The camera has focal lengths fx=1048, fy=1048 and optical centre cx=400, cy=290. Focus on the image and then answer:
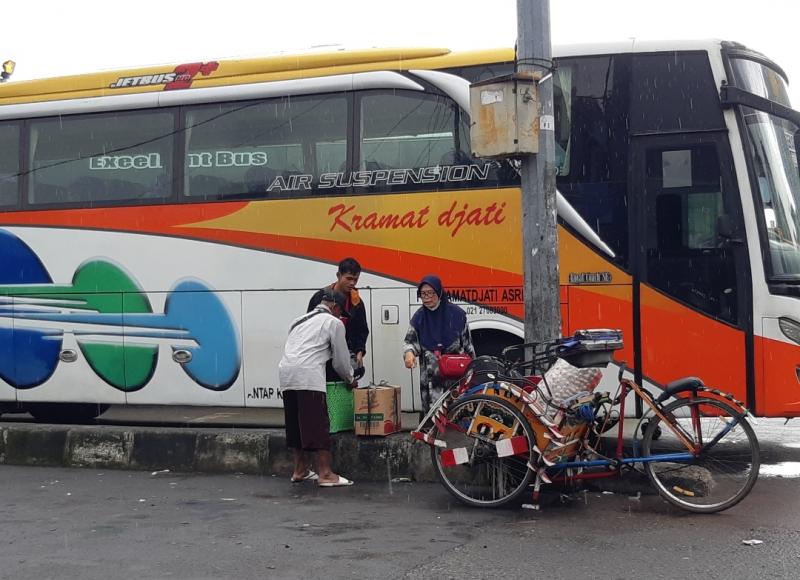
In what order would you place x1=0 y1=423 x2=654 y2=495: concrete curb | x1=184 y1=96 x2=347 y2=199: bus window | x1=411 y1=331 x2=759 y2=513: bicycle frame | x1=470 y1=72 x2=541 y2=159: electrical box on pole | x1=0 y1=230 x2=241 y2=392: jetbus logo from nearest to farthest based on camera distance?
x1=411 y1=331 x2=759 y2=513: bicycle frame → x1=470 y1=72 x2=541 y2=159: electrical box on pole → x1=0 y1=423 x2=654 y2=495: concrete curb → x1=184 y1=96 x2=347 y2=199: bus window → x1=0 y1=230 x2=241 y2=392: jetbus logo

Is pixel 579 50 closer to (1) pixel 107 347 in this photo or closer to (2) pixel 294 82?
(2) pixel 294 82

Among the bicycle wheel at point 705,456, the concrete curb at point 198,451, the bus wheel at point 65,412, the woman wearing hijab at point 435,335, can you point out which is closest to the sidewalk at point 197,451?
the concrete curb at point 198,451

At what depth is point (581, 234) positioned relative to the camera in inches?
375

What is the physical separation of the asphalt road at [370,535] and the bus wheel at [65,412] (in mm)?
4682

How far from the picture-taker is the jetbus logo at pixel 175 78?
1135 cm

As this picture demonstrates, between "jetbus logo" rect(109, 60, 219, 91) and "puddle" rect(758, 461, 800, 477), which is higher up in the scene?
"jetbus logo" rect(109, 60, 219, 91)

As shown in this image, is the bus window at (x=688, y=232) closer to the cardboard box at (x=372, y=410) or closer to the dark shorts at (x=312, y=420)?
the cardboard box at (x=372, y=410)

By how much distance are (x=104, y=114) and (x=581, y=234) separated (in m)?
5.57

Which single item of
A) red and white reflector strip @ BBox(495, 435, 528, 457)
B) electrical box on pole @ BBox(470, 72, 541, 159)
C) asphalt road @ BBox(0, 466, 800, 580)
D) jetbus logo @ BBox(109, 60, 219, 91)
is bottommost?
asphalt road @ BBox(0, 466, 800, 580)

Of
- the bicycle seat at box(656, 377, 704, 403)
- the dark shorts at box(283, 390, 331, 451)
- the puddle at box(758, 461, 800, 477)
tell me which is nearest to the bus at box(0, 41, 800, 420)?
the puddle at box(758, 461, 800, 477)

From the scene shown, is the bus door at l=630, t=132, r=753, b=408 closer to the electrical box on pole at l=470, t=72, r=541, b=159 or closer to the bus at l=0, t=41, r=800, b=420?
the bus at l=0, t=41, r=800, b=420

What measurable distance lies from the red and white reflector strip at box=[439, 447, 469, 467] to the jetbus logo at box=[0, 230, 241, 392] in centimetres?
410

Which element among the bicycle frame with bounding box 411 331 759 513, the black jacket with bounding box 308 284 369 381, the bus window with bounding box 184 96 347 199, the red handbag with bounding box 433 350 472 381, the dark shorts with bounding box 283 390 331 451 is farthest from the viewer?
the bus window with bounding box 184 96 347 199

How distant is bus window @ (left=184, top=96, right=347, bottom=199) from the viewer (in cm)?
1059
